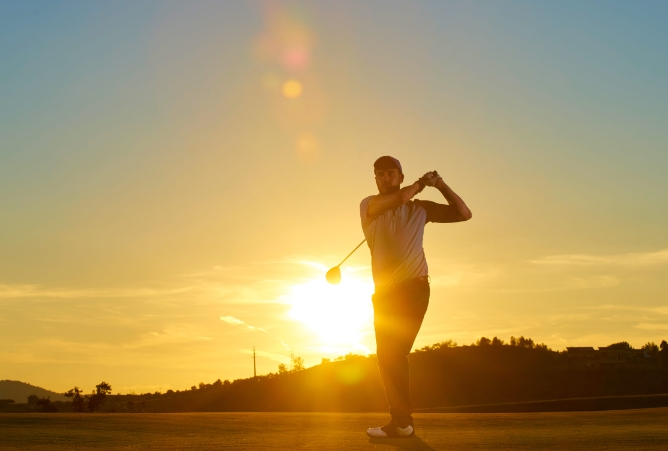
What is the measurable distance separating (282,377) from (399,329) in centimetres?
9388

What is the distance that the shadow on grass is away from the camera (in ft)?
23.4

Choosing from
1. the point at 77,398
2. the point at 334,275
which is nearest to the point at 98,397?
the point at 77,398

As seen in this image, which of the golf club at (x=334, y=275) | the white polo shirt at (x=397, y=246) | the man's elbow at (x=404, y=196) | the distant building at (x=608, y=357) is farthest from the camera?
the distant building at (x=608, y=357)

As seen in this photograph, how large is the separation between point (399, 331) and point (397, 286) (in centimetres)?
47

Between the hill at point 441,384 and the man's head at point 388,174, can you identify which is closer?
the man's head at point 388,174

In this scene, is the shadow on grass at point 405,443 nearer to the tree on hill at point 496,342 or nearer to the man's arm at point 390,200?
the man's arm at point 390,200

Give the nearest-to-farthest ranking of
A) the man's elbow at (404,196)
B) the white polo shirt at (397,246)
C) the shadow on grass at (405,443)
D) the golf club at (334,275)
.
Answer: the shadow on grass at (405,443)
the man's elbow at (404,196)
the white polo shirt at (397,246)
the golf club at (334,275)

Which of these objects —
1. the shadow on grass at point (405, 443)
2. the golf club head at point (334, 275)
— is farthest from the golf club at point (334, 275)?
the shadow on grass at point (405, 443)

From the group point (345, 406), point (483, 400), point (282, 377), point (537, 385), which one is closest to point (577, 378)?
point (537, 385)

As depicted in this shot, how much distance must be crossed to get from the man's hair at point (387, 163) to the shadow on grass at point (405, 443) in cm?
279

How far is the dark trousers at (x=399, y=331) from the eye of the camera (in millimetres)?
8172

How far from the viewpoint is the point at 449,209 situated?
28.6 ft

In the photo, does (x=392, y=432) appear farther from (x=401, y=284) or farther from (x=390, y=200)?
(x=390, y=200)

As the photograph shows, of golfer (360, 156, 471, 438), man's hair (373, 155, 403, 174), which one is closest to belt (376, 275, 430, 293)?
golfer (360, 156, 471, 438)
